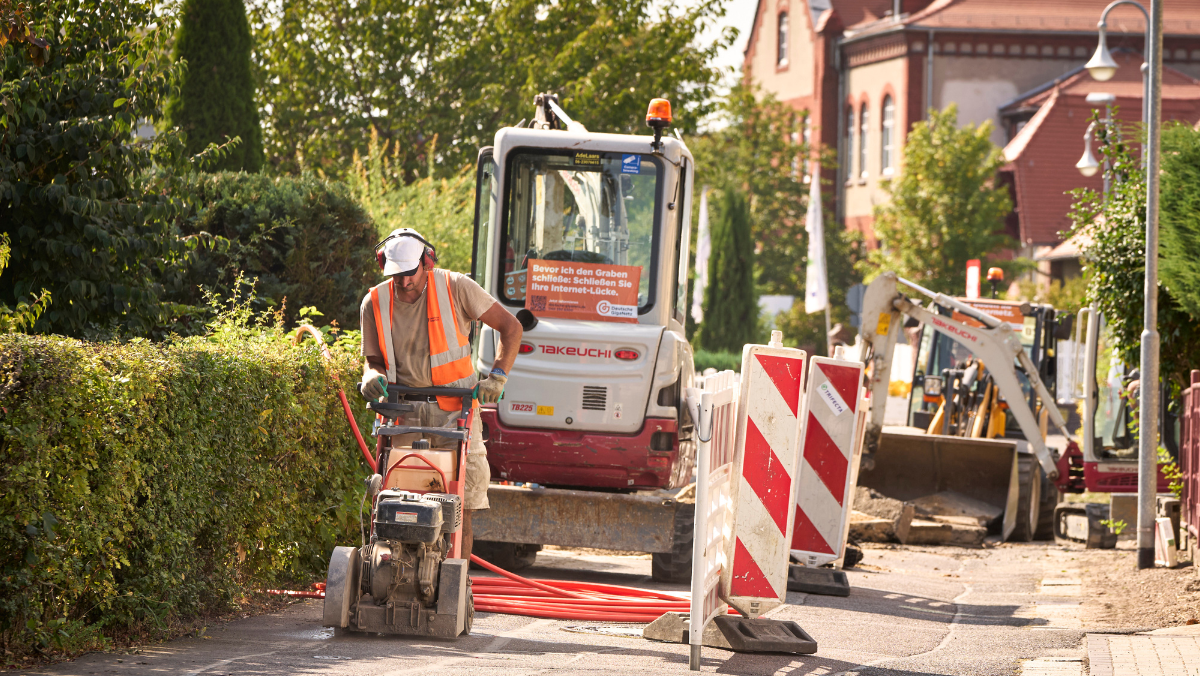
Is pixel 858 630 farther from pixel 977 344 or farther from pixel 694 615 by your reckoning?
pixel 977 344

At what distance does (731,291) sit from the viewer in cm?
4622

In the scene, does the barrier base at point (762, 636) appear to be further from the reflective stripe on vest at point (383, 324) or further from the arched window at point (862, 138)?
the arched window at point (862, 138)

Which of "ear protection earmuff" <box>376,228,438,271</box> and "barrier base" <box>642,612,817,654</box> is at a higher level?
"ear protection earmuff" <box>376,228,438,271</box>

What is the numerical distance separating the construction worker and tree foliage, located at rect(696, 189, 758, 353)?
3774cm

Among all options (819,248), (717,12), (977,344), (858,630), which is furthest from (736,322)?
(858,630)

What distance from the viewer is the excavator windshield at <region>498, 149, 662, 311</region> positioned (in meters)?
11.0

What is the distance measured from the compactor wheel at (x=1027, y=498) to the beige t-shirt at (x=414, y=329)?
34.1ft

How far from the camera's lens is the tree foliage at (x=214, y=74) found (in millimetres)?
16172

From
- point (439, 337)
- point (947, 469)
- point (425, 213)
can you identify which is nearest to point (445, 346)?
point (439, 337)

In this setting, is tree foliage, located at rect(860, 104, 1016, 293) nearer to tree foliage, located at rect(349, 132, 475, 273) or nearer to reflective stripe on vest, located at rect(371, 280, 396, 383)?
tree foliage, located at rect(349, 132, 475, 273)

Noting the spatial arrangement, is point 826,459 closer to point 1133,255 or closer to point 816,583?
point 816,583

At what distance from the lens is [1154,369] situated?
40.8 ft

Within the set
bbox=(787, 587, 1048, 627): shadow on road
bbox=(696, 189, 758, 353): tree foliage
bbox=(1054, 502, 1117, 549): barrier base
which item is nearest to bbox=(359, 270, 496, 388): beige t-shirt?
bbox=(787, 587, 1048, 627): shadow on road

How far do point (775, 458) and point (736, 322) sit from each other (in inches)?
1509
